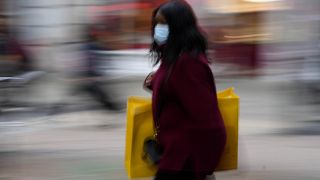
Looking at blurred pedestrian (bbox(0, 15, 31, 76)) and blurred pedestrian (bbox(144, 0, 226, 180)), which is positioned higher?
blurred pedestrian (bbox(144, 0, 226, 180))

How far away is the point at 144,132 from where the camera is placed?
336 cm

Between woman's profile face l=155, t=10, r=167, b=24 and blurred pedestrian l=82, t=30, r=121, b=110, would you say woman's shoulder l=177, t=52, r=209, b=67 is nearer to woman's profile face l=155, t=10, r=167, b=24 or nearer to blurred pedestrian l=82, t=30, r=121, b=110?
woman's profile face l=155, t=10, r=167, b=24

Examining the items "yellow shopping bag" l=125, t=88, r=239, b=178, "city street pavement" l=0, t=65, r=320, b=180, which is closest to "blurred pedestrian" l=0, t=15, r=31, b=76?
"city street pavement" l=0, t=65, r=320, b=180

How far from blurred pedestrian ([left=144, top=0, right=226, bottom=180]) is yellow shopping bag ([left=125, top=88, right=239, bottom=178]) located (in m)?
0.11

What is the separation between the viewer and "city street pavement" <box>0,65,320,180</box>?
5.90 metres

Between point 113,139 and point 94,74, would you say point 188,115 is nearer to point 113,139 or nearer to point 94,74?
point 113,139

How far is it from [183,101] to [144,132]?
12.8 inches

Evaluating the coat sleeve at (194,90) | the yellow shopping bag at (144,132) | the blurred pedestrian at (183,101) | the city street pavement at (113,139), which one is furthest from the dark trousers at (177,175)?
the city street pavement at (113,139)

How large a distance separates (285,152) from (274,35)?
444cm

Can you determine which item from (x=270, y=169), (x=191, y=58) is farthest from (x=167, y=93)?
(x=270, y=169)

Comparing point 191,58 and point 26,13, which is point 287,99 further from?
point 191,58

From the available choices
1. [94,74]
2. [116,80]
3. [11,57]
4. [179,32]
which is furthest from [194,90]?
[116,80]

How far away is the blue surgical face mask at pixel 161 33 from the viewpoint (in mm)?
3219

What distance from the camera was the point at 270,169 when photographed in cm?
599
